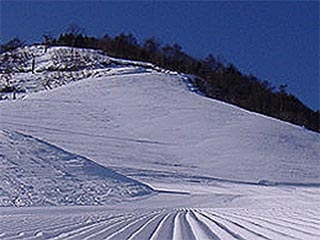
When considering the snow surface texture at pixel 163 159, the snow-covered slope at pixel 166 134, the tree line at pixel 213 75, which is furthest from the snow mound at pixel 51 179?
A: the tree line at pixel 213 75

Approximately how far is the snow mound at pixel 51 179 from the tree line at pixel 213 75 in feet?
94.8

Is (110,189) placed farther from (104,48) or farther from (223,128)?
(104,48)

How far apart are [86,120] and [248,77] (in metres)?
38.3

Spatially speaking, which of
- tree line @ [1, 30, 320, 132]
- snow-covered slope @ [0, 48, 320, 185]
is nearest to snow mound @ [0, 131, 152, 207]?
snow-covered slope @ [0, 48, 320, 185]

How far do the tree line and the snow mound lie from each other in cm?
2888

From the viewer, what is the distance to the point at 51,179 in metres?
14.3

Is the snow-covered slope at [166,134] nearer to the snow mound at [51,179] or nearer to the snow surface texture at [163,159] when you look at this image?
the snow surface texture at [163,159]

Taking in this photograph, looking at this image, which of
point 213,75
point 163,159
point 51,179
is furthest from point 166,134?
point 213,75

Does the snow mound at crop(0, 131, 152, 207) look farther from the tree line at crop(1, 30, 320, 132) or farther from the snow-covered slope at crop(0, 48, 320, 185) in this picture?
the tree line at crop(1, 30, 320, 132)

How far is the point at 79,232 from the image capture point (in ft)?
22.9

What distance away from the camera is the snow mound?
43.0 ft

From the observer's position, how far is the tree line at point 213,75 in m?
51.2

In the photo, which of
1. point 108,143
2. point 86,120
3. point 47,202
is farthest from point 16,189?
point 86,120

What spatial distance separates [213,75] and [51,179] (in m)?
48.4
